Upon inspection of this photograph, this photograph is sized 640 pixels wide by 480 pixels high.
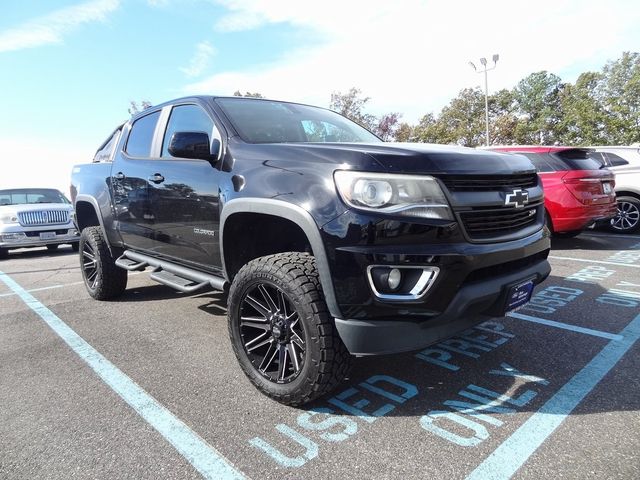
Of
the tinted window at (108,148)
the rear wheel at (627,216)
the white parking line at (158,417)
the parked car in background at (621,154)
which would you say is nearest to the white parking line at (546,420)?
the white parking line at (158,417)

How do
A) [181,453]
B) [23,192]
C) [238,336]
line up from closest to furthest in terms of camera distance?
1. [181,453]
2. [238,336]
3. [23,192]

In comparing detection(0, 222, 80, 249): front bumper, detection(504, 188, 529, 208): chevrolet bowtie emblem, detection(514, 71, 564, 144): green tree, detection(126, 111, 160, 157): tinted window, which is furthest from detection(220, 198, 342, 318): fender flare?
detection(514, 71, 564, 144): green tree

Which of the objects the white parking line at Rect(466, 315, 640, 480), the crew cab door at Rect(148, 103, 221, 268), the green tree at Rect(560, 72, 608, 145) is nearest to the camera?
the white parking line at Rect(466, 315, 640, 480)

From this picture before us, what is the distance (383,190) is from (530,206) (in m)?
1.15

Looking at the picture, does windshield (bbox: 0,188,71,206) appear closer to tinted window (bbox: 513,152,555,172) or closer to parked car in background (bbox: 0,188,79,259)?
parked car in background (bbox: 0,188,79,259)

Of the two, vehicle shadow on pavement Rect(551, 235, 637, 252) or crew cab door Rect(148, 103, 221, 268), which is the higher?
crew cab door Rect(148, 103, 221, 268)

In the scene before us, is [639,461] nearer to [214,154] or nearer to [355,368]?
[355,368]

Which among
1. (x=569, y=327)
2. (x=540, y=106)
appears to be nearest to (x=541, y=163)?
Answer: (x=569, y=327)

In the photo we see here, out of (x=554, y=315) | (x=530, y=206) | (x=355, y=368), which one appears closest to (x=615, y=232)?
(x=554, y=315)

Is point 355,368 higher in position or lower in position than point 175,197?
lower

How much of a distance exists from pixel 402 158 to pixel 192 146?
1352 millimetres

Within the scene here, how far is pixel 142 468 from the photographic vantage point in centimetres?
183

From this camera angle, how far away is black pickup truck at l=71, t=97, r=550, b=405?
6.40 ft

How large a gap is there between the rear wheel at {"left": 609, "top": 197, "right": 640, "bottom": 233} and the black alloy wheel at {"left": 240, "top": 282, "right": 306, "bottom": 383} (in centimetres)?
798
